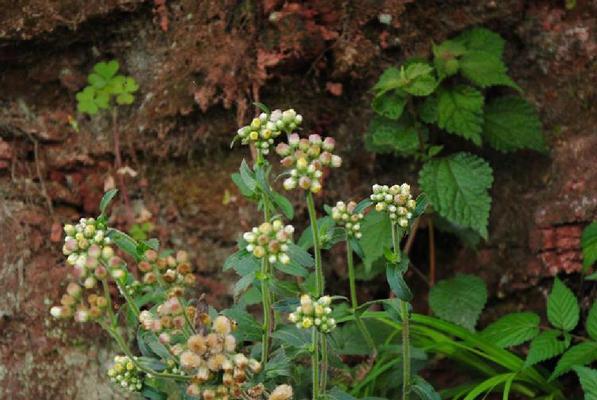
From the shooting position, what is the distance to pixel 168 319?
194 centimetres

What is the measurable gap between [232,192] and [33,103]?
874 millimetres

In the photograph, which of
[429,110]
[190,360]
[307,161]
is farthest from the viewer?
[429,110]

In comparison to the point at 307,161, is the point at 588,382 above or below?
below

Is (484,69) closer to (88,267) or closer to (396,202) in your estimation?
(396,202)

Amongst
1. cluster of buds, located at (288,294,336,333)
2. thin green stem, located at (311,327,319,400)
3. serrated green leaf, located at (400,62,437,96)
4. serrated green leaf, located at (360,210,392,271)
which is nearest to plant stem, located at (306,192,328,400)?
thin green stem, located at (311,327,319,400)

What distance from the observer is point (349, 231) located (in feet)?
7.02

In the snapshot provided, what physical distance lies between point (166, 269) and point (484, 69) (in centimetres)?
153

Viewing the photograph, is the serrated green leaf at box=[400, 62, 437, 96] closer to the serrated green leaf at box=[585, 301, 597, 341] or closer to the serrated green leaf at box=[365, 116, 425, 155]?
the serrated green leaf at box=[365, 116, 425, 155]

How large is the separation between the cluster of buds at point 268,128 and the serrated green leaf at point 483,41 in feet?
4.25

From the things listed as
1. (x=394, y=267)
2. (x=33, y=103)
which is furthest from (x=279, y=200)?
(x=33, y=103)

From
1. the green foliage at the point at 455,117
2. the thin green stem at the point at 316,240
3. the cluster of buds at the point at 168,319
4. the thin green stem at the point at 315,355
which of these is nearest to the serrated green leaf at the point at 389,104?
the green foliage at the point at 455,117

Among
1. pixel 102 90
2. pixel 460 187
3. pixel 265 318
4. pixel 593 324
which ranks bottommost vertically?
pixel 593 324

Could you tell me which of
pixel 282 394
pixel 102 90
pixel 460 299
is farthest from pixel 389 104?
pixel 282 394

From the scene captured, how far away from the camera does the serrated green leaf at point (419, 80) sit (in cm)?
295
